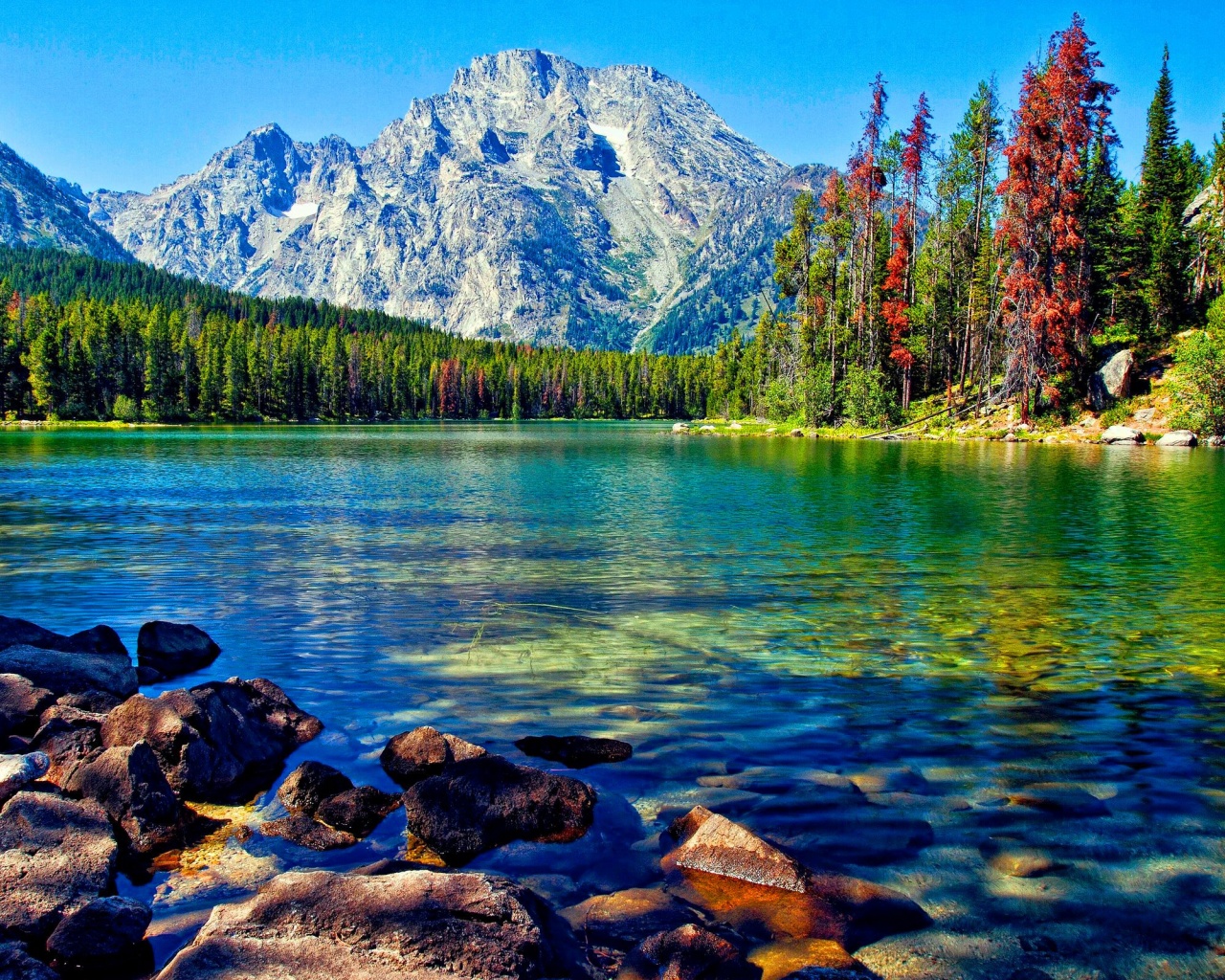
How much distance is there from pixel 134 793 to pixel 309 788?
58.3 inches

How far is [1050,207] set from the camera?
61.0 metres

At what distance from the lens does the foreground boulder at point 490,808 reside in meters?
6.97

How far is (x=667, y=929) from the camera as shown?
5605 millimetres

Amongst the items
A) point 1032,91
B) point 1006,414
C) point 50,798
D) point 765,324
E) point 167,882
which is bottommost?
point 167,882

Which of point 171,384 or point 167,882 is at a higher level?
point 171,384

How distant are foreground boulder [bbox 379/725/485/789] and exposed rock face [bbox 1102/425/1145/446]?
64177 millimetres

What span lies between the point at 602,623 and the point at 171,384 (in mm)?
160568

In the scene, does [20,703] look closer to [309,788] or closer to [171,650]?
[171,650]

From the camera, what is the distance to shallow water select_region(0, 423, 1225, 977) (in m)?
6.41

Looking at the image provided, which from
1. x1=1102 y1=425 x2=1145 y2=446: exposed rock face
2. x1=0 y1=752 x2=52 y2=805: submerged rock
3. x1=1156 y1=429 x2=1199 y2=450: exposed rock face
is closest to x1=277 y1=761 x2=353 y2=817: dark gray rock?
x1=0 y1=752 x2=52 y2=805: submerged rock

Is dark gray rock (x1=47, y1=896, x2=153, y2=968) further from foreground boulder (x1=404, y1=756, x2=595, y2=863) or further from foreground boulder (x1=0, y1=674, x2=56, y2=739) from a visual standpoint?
foreground boulder (x1=0, y1=674, x2=56, y2=739)

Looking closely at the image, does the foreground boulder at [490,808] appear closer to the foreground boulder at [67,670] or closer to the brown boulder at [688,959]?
the brown boulder at [688,959]

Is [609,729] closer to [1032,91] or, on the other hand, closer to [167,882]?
[167,882]

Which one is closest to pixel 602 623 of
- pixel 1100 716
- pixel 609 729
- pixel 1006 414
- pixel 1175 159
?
pixel 609 729
